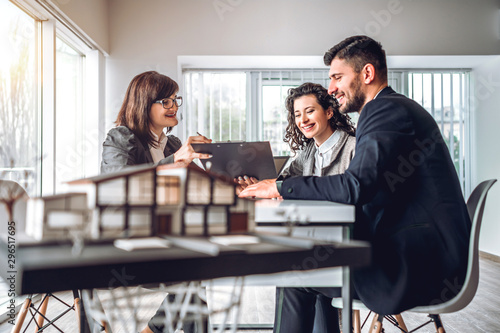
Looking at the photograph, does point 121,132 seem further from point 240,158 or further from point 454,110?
point 454,110

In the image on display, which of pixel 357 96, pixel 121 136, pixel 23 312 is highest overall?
pixel 357 96

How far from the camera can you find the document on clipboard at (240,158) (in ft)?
4.93

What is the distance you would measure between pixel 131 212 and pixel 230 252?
155 millimetres

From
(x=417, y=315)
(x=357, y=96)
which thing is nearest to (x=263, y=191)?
(x=357, y=96)

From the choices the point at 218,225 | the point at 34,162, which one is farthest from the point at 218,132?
the point at 218,225

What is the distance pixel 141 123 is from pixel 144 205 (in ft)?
4.70

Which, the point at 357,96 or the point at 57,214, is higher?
the point at 357,96

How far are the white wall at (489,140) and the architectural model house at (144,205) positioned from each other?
4423 mm

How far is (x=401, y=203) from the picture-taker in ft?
4.06

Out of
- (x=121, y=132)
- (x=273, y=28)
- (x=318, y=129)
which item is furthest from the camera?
(x=273, y=28)

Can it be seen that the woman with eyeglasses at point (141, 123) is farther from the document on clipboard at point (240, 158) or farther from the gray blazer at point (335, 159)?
the gray blazer at point (335, 159)

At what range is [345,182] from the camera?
1.17 m

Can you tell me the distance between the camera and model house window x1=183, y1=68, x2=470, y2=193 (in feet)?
14.7

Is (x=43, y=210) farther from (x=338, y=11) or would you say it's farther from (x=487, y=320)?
(x=338, y=11)
